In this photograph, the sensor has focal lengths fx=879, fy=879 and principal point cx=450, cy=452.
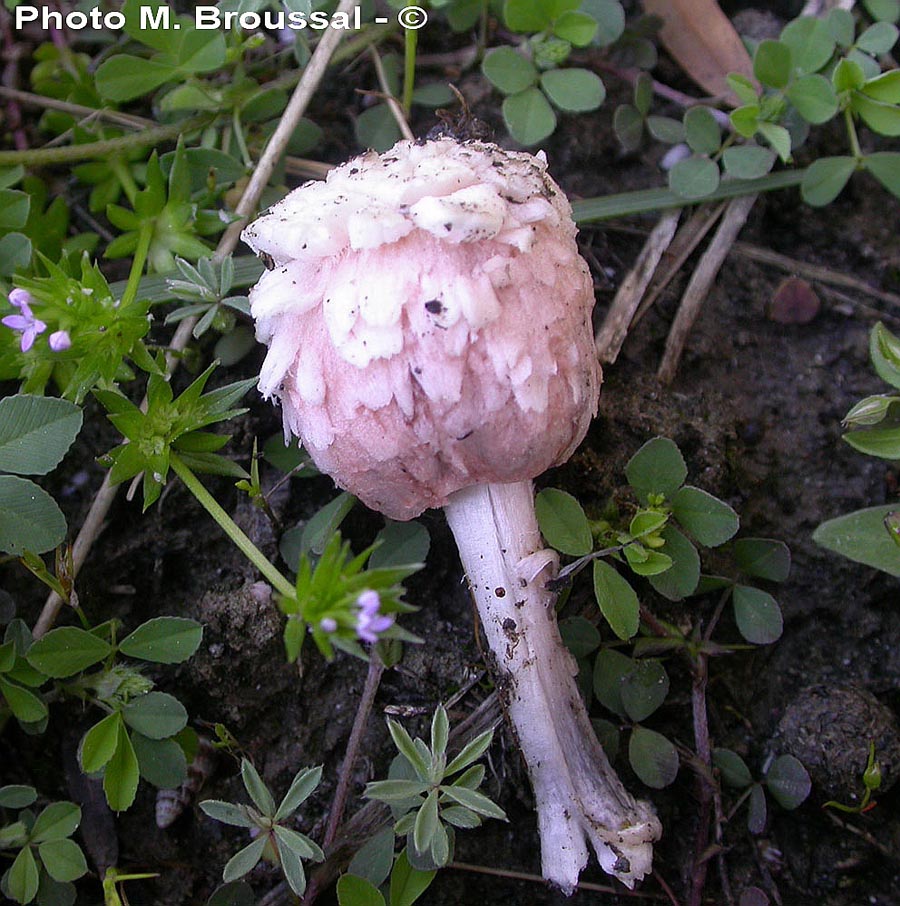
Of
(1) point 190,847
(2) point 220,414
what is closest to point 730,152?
(2) point 220,414

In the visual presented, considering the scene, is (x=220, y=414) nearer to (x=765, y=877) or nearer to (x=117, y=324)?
(x=117, y=324)

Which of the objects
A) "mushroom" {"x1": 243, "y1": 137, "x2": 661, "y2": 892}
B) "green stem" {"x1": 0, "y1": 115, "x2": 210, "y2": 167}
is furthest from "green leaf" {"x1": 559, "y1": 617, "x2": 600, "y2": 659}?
"green stem" {"x1": 0, "y1": 115, "x2": 210, "y2": 167}

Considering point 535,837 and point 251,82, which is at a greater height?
point 251,82

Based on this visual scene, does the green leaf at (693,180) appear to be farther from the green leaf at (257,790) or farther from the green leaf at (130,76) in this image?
the green leaf at (257,790)

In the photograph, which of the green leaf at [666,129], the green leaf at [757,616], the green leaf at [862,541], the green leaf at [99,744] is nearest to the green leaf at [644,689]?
the green leaf at [757,616]

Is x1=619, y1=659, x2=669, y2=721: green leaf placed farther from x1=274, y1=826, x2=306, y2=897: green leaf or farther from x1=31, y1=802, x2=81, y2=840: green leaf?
x1=31, y1=802, x2=81, y2=840: green leaf

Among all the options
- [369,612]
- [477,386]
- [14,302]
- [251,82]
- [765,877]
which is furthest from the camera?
[251,82]

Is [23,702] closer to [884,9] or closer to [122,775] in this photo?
[122,775]
